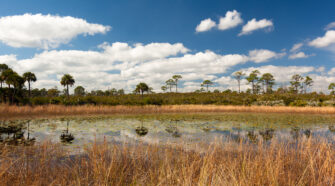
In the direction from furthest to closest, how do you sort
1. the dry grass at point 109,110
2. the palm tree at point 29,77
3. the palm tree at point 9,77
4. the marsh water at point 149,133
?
the palm tree at point 29,77, the palm tree at point 9,77, the dry grass at point 109,110, the marsh water at point 149,133

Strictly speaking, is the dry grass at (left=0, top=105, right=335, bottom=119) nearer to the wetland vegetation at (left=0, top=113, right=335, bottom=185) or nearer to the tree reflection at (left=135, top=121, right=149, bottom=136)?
the tree reflection at (left=135, top=121, right=149, bottom=136)

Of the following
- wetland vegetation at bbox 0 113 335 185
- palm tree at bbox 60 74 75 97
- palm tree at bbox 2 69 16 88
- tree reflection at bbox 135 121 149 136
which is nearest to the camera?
wetland vegetation at bbox 0 113 335 185

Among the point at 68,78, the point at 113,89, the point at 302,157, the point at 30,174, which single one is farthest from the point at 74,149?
the point at 113,89

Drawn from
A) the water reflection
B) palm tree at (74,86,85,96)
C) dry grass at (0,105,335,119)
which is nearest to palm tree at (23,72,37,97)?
dry grass at (0,105,335,119)

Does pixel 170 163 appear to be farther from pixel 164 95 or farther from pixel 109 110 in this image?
pixel 164 95

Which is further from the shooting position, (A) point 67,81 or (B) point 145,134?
(A) point 67,81

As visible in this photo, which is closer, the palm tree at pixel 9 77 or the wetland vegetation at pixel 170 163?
the wetland vegetation at pixel 170 163

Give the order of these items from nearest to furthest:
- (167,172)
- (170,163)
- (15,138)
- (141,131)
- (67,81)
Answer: (167,172)
(170,163)
(15,138)
(141,131)
(67,81)

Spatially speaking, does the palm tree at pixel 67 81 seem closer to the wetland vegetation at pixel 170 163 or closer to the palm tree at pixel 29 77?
the palm tree at pixel 29 77

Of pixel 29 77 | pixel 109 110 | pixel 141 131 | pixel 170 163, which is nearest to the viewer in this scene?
pixel 170 163

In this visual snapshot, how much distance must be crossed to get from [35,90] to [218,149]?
99667mm

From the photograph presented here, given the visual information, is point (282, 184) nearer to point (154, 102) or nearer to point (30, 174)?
point (30, 174)

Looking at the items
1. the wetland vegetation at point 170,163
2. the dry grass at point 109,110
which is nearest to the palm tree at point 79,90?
the dry grass at point 109,110

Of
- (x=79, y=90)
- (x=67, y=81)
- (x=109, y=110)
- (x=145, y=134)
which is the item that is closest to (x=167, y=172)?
(x=145, y=134)
